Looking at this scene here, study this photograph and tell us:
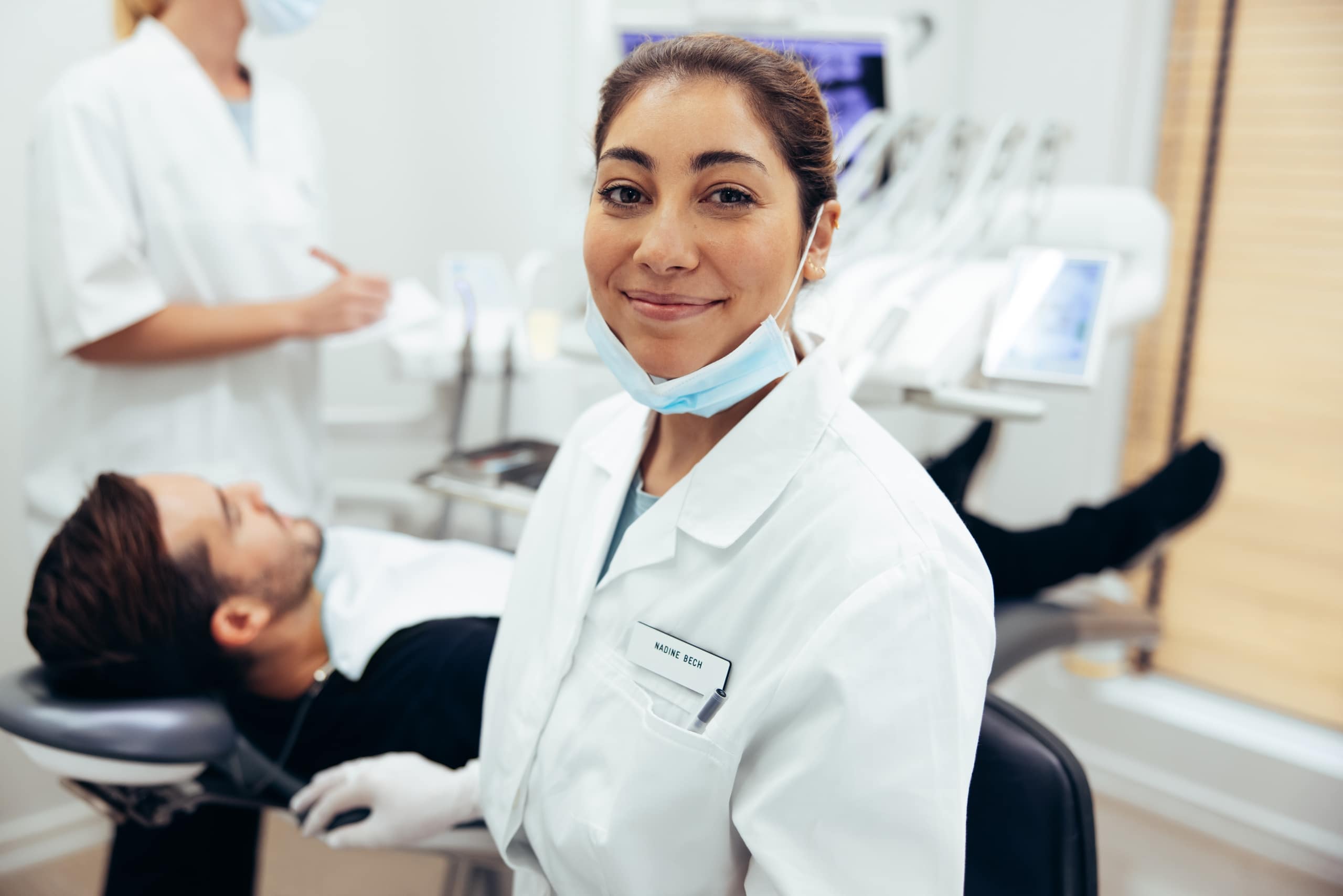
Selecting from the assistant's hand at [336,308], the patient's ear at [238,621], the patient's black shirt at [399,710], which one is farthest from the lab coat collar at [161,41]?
the patient's black shirt at [399,710]

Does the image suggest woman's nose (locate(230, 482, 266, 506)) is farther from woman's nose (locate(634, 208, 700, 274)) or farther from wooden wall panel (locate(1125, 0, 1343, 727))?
wooden wall panel (locate(1125, 0, 1343, 727))

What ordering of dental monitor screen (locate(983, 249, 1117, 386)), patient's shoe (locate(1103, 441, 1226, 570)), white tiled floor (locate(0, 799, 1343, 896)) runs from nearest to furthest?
dental monitor screen (locate(983, 249, 1117, 386)) → patient's shoe (locate(1103, 441, 1226, 570)) → white tiled floor (locate(0, 799, 1343, 896))

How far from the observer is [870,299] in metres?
1.44

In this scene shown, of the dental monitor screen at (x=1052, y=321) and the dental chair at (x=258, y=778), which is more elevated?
the dental monitor screen at (x=1052, y=321)

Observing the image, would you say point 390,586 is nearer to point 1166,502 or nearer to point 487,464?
point 487,464

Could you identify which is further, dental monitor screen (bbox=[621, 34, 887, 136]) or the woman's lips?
dental monitor screen (bbox=[621, 34, 887, 136])

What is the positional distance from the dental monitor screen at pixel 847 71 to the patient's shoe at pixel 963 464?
2.04 feet

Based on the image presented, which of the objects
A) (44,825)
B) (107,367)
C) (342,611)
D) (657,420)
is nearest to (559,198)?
(107,367)

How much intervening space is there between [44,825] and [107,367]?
3.63 feet

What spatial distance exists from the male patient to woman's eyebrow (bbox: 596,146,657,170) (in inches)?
26.2

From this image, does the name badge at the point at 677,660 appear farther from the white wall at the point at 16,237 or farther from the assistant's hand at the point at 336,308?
the white wall at the point at 16,237

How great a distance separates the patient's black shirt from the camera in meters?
1.16

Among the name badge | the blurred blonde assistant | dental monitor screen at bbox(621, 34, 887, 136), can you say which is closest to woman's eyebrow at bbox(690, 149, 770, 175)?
the name badge

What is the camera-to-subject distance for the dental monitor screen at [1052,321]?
4.37ft
